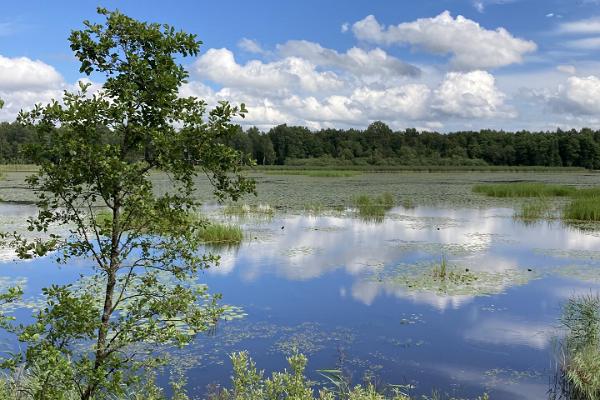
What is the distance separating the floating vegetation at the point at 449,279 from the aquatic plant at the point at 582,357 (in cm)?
272

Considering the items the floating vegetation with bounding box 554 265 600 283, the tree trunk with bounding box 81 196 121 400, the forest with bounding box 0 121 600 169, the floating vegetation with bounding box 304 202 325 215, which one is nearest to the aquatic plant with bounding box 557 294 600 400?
the floating vegetation with bounding box 554 265 600 283

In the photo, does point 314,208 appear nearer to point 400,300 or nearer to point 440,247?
point 440,247

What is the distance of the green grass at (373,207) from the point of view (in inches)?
887

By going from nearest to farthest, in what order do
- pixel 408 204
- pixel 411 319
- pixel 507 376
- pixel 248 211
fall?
pixel 507 376
pixel 411 319
pixel 248 211
pixel 408 204

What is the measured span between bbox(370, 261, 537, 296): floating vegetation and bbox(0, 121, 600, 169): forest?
228 feet

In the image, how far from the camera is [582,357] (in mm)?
6609

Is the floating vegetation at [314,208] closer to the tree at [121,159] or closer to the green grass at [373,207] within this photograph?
the green grass at [373,207]

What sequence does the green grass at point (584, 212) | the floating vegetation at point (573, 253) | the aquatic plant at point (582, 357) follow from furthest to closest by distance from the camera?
1. the green grass at point (584, 212)
2. the floating vegetation at point (573, 253)
3. the aquatic plant at point (582, 357)

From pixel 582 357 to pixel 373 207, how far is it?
1887 centimetres

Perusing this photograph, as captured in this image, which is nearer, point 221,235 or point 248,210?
point 221,235

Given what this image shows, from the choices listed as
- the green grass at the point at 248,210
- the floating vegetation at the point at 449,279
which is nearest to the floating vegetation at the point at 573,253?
the floating vegetation at the point at 449,279

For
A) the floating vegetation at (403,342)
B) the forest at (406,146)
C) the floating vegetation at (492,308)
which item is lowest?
the floating vegetation at (403,342)

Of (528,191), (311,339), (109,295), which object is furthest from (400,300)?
(528,191)

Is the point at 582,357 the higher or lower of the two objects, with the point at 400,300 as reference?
higher
